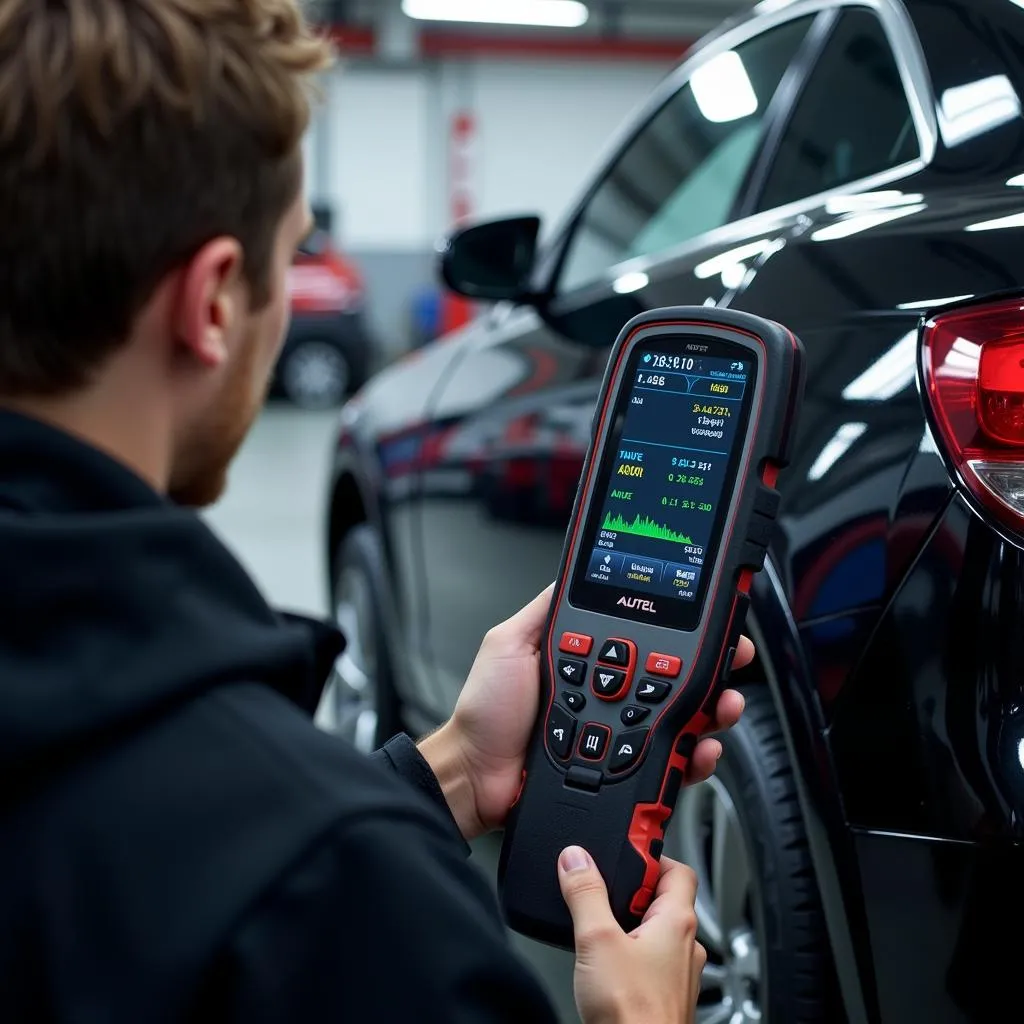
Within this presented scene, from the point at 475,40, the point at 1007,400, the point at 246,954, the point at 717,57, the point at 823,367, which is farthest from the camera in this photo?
the point at 475,40

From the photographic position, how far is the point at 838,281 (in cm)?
Answer: 138

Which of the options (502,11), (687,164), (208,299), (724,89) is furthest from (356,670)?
(502,11)

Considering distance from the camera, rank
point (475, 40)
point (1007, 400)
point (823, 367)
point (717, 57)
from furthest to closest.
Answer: point (475, 40)
point (717, 57)
point (823, 367)
point (1007, 400)

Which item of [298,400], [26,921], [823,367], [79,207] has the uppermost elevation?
[79,207]

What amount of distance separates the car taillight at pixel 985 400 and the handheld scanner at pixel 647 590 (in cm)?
13

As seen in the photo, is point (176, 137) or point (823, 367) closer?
point (176, 137)

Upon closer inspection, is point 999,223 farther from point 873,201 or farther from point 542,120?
point 542,120

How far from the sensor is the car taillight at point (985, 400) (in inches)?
45.8

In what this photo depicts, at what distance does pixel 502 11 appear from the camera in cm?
1349

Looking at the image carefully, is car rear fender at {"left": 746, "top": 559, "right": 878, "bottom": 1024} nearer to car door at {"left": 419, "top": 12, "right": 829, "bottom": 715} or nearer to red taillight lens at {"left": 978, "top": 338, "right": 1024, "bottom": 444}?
red taillight lens at {"left": 978, "top": 338, "right": 1024, "bottom": 444}

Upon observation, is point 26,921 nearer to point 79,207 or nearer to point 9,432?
point 9,432

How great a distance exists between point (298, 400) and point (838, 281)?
394 inches

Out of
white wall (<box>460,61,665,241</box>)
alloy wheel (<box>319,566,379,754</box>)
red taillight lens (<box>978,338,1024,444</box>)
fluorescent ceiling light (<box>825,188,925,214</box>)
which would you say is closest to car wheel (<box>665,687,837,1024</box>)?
red taillight lens (<box>978,338,1024,444</box>)

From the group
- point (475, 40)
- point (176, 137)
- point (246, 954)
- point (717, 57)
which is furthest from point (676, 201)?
point (475, 40)
